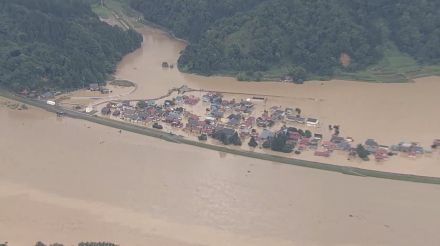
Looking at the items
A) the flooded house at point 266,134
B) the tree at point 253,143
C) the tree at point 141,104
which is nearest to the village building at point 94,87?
the tree at point 141,104

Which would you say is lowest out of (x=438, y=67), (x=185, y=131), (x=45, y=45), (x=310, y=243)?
(x=310, y=243)

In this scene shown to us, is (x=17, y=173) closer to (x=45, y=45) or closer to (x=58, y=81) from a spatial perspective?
(x=58, y=81)

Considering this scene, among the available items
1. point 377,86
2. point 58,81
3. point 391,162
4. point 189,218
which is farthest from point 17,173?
point 377,86

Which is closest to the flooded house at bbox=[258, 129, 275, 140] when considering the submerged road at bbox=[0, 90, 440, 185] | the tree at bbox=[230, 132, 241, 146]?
the tree at bbox=[230, 132, 241, 146]

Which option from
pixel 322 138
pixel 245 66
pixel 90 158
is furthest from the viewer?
pixel 245 66

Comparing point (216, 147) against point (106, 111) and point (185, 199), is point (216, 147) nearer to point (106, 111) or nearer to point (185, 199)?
point (185, 199)

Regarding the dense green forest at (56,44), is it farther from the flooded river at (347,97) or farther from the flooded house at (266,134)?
the flooded house at (266,134)

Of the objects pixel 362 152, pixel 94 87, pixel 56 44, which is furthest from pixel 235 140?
pixel 56 44
